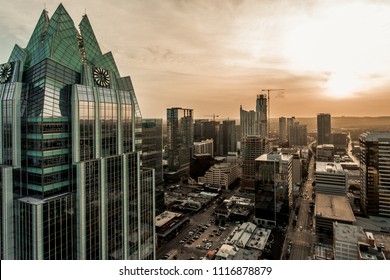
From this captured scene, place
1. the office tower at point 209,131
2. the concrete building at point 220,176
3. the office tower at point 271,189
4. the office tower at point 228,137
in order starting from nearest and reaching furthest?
the office tower at point 271,189
the concrete building at point 220,176
the office tower at point 228,137
the office tower at point 209,131

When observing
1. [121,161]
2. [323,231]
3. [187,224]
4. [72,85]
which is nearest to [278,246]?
[323,231]

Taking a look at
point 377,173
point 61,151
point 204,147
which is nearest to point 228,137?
point 204,147

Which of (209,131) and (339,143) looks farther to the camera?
(209,131)

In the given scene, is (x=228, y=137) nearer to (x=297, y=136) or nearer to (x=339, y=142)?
(x=297, y=136)

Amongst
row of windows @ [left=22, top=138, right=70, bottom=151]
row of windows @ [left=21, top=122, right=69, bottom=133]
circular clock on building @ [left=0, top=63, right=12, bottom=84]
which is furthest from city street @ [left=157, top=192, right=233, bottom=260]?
circular clock on building @ [left=0, top=63, right=12, bottom=84]

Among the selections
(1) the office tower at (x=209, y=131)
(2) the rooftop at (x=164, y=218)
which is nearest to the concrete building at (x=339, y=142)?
(1) the office tower at (x=209, y=131)

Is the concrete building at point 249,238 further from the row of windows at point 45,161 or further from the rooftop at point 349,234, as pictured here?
the row of windows at point 45,161
